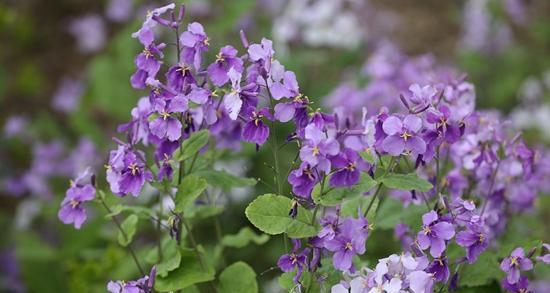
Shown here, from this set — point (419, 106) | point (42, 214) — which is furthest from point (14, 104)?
point (419, 106)

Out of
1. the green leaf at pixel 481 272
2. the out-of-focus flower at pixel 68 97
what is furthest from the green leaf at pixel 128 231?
the out-of-focus flower at pixel 68 97

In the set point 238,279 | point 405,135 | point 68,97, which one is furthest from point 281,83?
point 68,97

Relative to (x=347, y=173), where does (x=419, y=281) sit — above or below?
below

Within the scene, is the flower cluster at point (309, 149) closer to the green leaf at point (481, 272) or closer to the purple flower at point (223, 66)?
the purple flower at point (223, 66)

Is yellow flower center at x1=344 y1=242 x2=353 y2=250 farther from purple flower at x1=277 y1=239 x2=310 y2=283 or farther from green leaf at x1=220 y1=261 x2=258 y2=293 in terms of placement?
green leaf at x1=220 y1=261 x2=258 y2=293

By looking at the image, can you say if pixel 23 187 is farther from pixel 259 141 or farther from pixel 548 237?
pixel 259 141

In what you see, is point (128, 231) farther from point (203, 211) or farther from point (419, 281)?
point (419, 281)

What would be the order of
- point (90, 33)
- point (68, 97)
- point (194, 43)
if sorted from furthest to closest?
point (90, 33) → point (68, 97) → point (194, 43)
